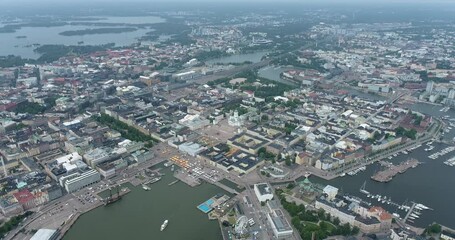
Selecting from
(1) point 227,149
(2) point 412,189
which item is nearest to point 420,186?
(2) point 412,189

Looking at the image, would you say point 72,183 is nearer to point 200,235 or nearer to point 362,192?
point 200,235

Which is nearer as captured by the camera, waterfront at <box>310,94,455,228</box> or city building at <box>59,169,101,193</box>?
waterfront at <box>310,94,455,228</box>

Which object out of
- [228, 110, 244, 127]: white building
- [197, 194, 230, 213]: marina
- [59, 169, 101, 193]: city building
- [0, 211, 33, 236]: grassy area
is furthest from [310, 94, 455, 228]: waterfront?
[0, 211, 33, 236]: grassy area

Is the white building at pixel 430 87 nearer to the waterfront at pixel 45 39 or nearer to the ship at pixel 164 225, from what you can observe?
the ship at pixel 164 225

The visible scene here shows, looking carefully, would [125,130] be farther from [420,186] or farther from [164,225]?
[420,186]

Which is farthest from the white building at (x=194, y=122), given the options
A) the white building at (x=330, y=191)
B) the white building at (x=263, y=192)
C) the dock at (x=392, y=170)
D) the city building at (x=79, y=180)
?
the dock at (x=392, y=170)

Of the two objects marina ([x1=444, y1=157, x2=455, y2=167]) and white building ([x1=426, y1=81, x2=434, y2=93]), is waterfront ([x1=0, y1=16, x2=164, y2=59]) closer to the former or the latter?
white building ([x1=426, y1=81, x2=434, y2=93])
